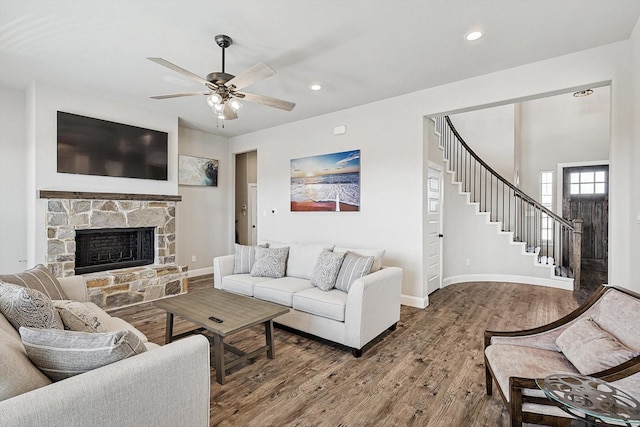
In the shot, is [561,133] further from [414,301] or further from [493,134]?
[414,301]

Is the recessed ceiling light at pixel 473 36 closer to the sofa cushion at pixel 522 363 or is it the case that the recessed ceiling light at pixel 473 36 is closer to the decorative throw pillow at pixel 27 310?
the sofa cushion at pixel 522 363

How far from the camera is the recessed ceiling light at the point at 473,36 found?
269 cm

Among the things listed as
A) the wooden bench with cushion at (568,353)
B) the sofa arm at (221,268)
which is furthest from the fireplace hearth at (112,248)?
the wooden bench with cushion at (568,353)

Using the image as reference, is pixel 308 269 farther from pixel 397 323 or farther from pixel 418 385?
pixel 418 385

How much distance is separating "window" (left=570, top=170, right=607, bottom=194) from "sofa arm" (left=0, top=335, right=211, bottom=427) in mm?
8099

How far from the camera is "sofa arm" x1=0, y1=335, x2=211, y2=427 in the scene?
1007 millimetres

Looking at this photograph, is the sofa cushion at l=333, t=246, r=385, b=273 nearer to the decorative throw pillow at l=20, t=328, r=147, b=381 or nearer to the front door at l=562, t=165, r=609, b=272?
the decorative throw pillow at l=20, t=328, r=147, b=381

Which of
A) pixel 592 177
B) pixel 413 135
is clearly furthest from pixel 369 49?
pixel 592 177

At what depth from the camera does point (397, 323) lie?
3488 millimetres

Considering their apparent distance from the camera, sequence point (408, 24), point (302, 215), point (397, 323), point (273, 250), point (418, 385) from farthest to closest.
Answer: point (302, 215) < point (273, 250) < point (397, 323) < point (408, 24) < point (418, 385)

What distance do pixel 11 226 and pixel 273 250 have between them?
3.35 meters

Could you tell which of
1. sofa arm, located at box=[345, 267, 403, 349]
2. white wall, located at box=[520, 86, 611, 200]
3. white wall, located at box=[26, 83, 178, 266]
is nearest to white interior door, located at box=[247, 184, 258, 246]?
white wall, located at box=[26, 83, 178, 266]

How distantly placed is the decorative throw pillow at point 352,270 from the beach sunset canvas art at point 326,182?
1.51 metres

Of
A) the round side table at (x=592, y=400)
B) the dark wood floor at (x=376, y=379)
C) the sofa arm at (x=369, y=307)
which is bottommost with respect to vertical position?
the dark wood floor at (x=376, y=379)
